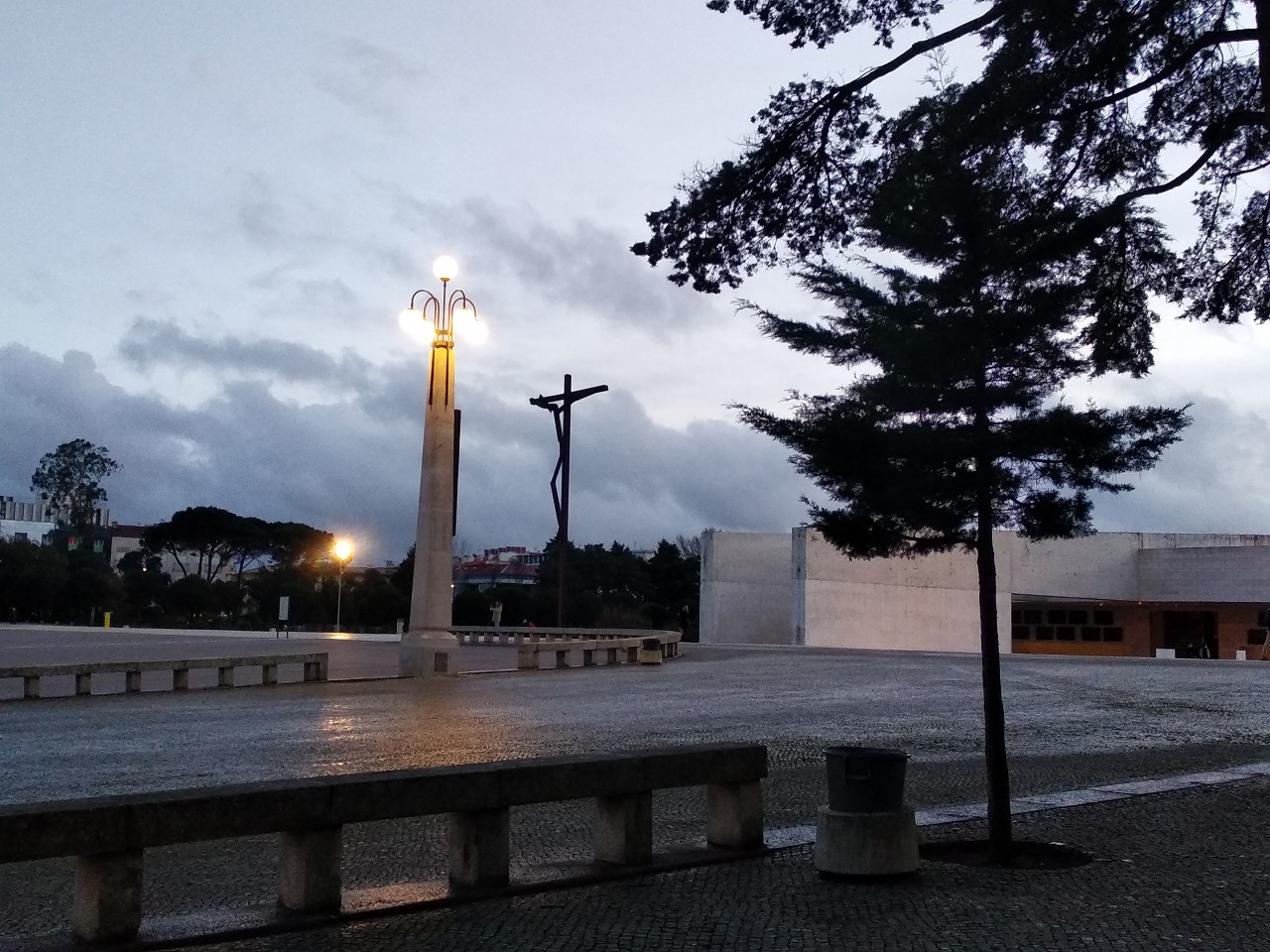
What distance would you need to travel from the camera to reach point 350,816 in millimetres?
5836

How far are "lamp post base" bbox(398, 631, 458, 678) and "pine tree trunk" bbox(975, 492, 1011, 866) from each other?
18.0 metres

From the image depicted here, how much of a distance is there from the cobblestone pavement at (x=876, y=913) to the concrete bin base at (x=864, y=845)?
0.09 m

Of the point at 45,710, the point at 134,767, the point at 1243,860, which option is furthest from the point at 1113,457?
the point at 45,710

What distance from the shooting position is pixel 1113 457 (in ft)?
25.4

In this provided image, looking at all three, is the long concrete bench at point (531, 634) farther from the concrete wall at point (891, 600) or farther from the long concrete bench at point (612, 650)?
the concrete wall at point (891, 600)

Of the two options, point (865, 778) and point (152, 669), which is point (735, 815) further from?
point (152, 669)

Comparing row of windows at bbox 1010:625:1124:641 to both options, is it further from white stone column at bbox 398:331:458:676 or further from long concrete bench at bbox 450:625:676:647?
white stone column at bbox 398:331:458:676

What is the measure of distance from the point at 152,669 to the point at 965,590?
176 ft

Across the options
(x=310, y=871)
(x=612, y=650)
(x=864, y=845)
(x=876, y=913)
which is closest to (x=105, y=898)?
(x=310, y=871)

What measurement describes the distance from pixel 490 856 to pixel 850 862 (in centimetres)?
185

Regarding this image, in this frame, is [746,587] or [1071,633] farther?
[1071,633]

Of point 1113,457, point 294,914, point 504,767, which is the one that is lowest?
point 294,914

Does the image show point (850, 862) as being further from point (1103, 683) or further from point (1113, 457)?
point (1103, 683)

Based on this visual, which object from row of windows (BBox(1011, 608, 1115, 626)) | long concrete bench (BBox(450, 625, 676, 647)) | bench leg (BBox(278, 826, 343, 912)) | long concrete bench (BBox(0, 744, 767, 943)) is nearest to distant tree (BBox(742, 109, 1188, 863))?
long concrete bench (BBox(0, 744, 767, 943))
